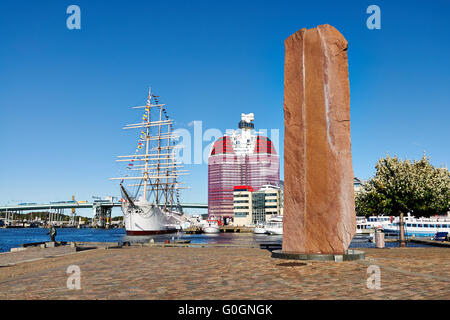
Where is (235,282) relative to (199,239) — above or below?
above

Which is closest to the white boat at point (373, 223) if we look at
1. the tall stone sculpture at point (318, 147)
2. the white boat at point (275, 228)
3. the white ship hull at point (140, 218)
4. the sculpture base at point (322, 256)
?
the white boat at point (275, 228)

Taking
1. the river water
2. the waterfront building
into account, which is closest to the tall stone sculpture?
the river water

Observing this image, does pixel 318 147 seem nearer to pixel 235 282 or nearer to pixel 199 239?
pixel 235 282

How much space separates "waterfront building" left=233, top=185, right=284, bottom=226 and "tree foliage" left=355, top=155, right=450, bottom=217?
135 meters

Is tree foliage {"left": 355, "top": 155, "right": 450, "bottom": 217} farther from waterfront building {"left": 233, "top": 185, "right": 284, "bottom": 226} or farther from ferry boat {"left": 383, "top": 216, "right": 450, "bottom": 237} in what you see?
waterfront building {"left": 233, "top": 185, "right": 284, "bottom": 226}

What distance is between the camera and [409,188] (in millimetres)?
30953

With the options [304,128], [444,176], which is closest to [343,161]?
[304,128]

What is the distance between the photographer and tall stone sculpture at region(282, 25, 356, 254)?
49.2ft

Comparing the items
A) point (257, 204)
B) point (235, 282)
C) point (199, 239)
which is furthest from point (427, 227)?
point (257, 204)

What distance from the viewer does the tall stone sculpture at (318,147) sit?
15.0 m

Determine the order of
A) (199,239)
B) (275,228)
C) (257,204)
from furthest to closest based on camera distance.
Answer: (257,204) < (275,228) < (199,239)

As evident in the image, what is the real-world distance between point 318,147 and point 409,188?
19680 mm

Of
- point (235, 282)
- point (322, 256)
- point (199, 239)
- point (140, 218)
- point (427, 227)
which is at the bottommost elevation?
point (199, 239)
